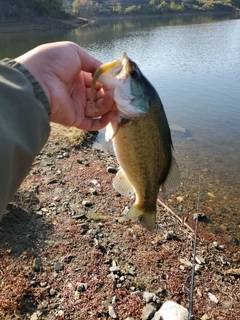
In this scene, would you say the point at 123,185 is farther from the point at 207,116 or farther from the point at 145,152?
the point at 207,116

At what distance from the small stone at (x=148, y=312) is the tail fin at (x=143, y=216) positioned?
1.44 m

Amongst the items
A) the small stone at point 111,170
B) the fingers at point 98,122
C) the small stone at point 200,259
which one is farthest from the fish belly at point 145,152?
the small stone at point 111,170

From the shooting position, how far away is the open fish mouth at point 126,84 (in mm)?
2305

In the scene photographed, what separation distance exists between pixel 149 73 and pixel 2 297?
17.0m

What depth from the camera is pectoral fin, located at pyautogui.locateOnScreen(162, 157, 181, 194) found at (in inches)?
109

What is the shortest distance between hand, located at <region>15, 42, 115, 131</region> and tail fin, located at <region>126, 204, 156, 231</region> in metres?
0.92

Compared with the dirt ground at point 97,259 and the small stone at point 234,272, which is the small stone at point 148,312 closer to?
the dirt ground at point 97,259

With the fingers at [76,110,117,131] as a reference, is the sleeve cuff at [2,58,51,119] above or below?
above

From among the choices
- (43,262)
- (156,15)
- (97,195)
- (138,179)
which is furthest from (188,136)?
(156,15)

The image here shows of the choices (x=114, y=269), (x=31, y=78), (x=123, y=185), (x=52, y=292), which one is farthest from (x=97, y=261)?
(x=31, y=78)

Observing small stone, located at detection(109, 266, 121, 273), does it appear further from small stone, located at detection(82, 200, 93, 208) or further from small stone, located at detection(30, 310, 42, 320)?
small stone, located at detection(82, 200, 93, 208)

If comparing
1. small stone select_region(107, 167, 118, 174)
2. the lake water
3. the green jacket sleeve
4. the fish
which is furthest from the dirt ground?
the green jacket sleeve

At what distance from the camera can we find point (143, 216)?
2.98 m

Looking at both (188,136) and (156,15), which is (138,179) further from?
(156,15)
